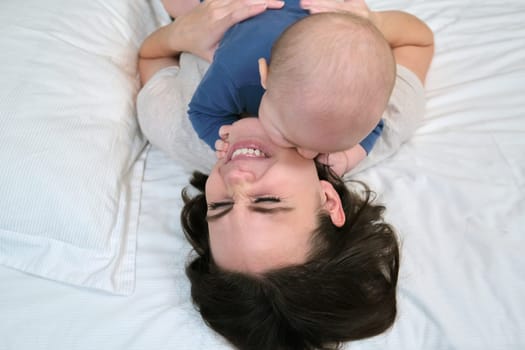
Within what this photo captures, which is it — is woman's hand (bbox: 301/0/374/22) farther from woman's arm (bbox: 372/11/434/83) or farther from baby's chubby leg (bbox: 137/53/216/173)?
baby's chubby leg (bbox: 137/53/216/173)

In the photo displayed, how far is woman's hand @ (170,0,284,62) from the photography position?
3.26ft

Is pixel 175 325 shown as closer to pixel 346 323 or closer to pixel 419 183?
pixel 346 323

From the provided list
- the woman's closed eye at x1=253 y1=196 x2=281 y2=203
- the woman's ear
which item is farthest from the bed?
the woman's closed eye at x1=253 y1=196 x2=281 y2=203

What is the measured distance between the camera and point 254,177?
0.78m

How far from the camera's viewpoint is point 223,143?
92 centimetres

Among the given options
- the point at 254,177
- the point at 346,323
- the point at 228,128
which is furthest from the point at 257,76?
the point at 346,323

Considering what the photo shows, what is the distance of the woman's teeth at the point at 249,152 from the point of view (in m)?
0.84

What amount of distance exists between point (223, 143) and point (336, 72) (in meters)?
0.35

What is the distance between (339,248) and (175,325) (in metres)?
0.34

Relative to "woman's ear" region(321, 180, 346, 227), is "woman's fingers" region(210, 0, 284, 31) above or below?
above

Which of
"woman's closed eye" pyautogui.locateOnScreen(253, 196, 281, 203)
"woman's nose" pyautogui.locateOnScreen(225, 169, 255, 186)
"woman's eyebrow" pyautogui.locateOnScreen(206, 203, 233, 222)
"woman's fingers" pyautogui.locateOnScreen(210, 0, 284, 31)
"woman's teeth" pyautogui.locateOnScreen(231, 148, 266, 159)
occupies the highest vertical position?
"woman's fingers" pyautogui.locateOnScreen(210, 0, 284, 31)

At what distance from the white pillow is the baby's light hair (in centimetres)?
48

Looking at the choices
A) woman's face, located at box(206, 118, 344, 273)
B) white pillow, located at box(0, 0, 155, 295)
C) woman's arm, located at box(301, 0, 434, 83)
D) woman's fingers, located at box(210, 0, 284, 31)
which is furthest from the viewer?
woman's arm, located at box(301, 0, 434, 83)

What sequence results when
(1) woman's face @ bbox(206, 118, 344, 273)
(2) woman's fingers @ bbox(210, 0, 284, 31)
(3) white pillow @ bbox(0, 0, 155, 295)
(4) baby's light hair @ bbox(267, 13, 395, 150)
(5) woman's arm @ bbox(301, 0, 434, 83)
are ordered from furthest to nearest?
(5) woman's arm @ bbox(301, 0, 434, 83) < (2) woman's fingers @ bbox(210, 0, 284, 31) < (3) white pillow @ bbox(0, 0, 155, 295) < (1) woman's face @ bbox(206, 118, 344, 273) < (4) baby's light hair @ bbox(267, 13, 395, 150)
